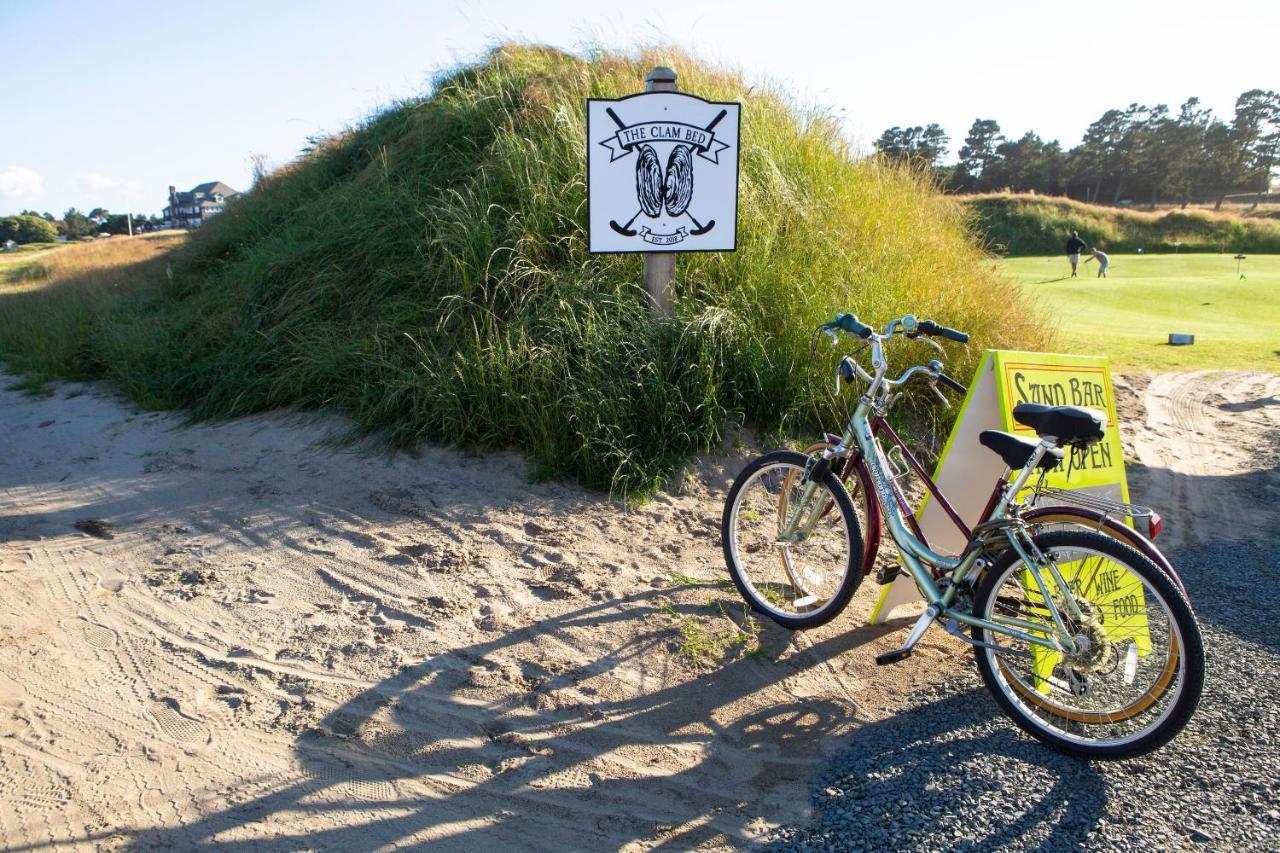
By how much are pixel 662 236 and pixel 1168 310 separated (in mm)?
13675

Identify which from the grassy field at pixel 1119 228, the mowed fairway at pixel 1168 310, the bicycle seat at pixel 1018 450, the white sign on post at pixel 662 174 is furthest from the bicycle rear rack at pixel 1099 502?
the grassy field at pixel 1119 228

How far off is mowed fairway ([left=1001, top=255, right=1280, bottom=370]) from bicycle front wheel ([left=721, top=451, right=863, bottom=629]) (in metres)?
5.15

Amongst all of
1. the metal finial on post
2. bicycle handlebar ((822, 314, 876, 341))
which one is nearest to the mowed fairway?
the metal finial on post

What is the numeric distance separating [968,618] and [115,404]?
731 cm

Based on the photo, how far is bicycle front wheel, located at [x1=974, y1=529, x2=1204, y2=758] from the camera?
2918 millimetres

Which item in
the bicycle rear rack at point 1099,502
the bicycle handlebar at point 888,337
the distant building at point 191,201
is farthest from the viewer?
the distant building at point 191,201

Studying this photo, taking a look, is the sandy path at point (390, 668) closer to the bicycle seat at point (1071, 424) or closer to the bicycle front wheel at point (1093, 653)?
the bicycle front wheel at point (1093, 653)

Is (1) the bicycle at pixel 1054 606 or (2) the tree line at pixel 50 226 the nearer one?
(1) the bicycle at pixel 1054 606

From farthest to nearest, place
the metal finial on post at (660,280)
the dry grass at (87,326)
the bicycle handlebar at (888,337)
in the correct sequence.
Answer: the dry grass at (87,326) → the metal finial on post at (660,280) → the bicycle handlebar at (888,337)

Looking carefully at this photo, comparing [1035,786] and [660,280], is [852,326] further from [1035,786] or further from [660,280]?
[660,280]

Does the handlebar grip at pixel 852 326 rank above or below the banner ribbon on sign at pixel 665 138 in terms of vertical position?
below

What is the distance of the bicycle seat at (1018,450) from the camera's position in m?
3.23

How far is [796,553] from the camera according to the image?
181 inches

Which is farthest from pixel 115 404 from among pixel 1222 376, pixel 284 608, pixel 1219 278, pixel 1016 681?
pixel 1219 278
